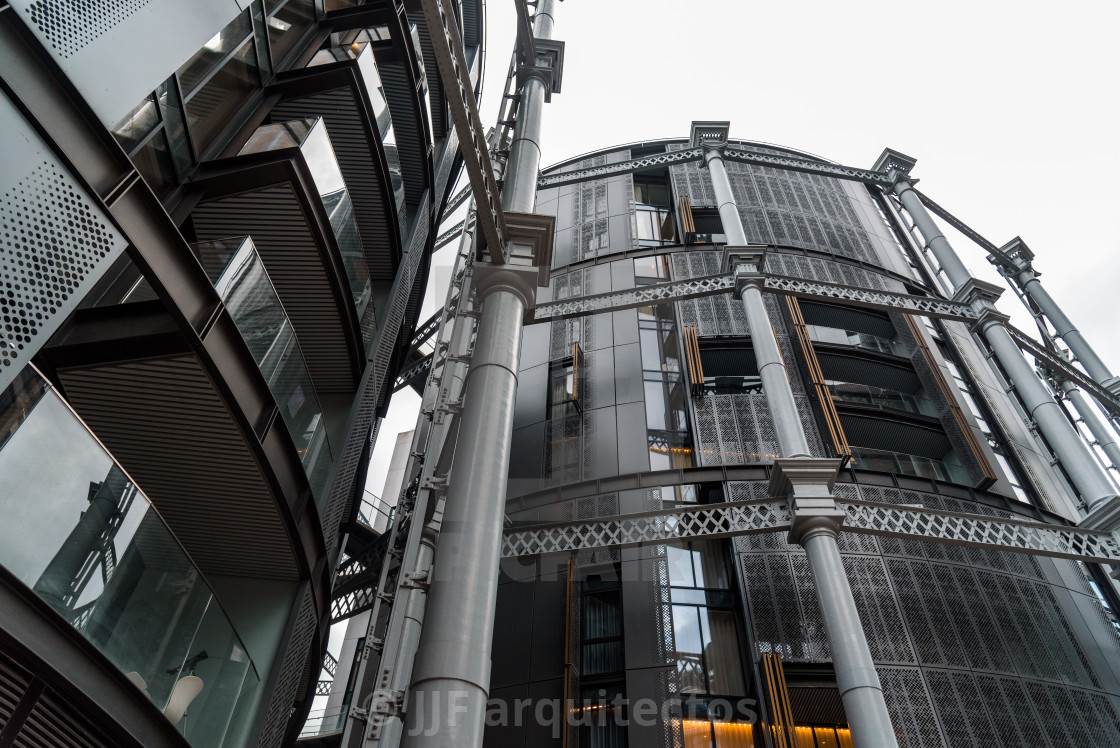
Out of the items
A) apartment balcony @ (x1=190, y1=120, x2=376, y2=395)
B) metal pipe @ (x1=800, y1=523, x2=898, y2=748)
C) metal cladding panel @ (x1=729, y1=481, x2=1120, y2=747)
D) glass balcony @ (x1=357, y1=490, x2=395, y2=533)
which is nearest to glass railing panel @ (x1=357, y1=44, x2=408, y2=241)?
apartment balcony @ (x1=190, y1=120, x2=376, y2=395)

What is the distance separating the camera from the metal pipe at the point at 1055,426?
49.9ft

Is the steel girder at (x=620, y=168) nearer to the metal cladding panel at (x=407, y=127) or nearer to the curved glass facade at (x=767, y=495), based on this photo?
the curved glass facade at (x=767, y=495)

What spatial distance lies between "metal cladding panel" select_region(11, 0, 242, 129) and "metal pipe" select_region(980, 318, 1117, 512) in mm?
17252

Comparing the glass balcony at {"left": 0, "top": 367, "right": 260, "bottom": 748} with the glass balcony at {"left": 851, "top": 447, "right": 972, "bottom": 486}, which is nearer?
the glass balcony at {"left": 0, "top": 367, "right": 260, "bottom": 748}

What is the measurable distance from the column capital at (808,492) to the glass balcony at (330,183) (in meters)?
7.97

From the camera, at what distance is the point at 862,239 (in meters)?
26.2

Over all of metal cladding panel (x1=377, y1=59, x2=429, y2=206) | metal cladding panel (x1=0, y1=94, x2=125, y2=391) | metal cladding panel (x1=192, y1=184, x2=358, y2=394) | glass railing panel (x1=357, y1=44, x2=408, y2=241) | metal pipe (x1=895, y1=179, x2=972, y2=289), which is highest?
metal pipe (x1=895, y1=179, x2=972, y2=289)

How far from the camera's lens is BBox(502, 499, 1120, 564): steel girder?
542 inches

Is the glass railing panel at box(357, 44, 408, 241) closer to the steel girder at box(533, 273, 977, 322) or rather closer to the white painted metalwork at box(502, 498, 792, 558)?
the steel girder at box(533, 273, 977, 322)

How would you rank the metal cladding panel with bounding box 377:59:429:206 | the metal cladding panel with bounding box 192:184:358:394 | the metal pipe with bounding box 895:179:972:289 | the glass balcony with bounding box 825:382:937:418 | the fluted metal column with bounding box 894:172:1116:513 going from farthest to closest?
the metal pipe with bounding box 895:179:972:289, the glass balcony with bounding box 825:382:937:418, the fluted metal column with bounding box 894:172:1116:513, the metal cladding panel with bounding box 377:59:429:206, the metal cladding panel with bounding box 192:184:358:394

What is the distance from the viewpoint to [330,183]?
35.5ft

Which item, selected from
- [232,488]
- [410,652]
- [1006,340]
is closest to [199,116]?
[232,488]

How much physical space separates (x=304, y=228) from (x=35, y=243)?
611 cm

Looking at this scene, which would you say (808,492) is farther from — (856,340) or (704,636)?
(856,340)
